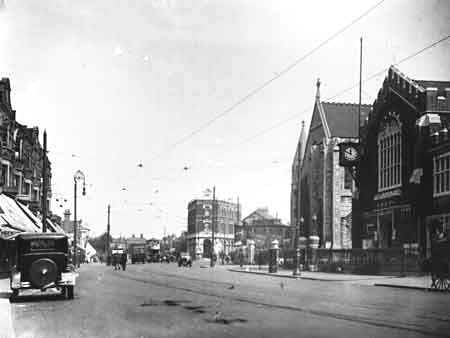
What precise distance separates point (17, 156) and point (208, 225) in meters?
78.2

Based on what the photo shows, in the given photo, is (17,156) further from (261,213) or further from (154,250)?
(261,213)

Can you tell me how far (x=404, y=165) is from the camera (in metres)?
38.1

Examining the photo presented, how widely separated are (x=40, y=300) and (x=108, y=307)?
14.1 feet

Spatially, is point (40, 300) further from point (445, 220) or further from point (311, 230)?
point (311, 230)

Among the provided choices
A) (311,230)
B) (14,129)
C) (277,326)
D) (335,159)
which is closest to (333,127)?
(335,159)

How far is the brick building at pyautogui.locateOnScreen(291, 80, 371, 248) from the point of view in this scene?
2208 inches

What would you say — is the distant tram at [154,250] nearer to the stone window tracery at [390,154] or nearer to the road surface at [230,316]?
the stone window tracery at [390,154]

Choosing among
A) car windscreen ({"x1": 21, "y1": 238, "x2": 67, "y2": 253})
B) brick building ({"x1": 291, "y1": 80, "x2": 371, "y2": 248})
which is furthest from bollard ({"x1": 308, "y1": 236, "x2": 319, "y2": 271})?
car windscreen ({"x1": 21, "y1": 238, "x2": 67, "y2": 253})

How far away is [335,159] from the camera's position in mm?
57156

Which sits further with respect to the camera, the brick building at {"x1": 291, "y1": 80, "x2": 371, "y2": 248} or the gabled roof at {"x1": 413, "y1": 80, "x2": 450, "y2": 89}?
the brick building at {"x1": 291, "y1": 80, "x2": 371, "y2": 248}

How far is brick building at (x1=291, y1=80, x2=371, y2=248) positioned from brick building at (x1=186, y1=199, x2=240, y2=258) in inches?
1414

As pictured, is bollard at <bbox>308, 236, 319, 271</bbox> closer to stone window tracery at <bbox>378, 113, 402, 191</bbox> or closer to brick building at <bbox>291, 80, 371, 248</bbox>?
brick building at <bbox>291, 80, 371, 248</bbox>

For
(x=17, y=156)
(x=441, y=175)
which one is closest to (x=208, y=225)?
(x=17, y=156)

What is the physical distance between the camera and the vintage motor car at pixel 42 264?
63.8 ft
